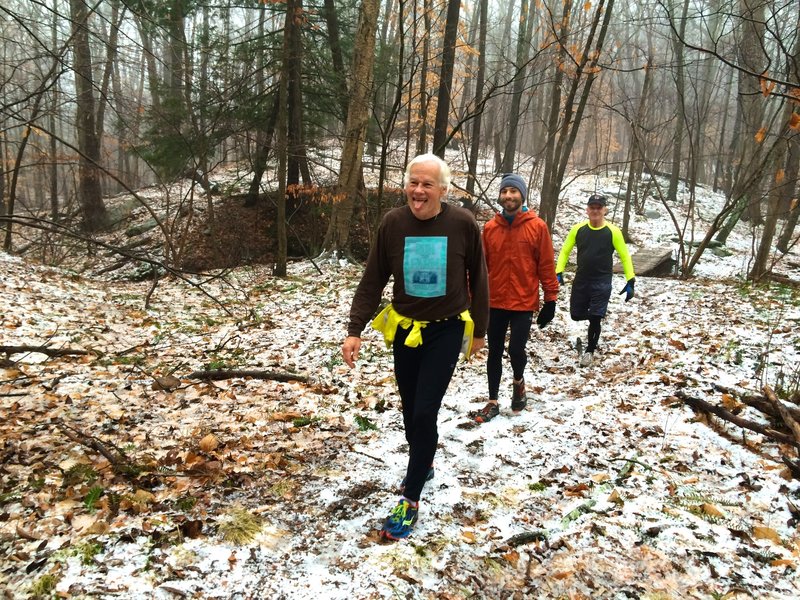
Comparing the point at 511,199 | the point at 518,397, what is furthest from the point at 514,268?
the point at 518,397

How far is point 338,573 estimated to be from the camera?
8.69 ft

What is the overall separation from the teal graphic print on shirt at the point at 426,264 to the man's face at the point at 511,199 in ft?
5.62

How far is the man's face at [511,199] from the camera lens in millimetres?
4332

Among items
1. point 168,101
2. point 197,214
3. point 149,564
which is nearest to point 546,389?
point 149,564

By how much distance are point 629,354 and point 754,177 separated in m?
5.90

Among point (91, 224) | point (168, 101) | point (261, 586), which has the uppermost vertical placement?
point (168, 101)

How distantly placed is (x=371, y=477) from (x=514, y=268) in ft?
7.13

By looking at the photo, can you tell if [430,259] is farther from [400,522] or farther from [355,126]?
[355,126]

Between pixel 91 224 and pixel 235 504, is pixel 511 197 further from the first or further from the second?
pixel 91 224

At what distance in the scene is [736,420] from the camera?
13.1ft

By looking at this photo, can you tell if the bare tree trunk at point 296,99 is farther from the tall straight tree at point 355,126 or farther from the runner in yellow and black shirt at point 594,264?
the runner in yellow and black shirt at point 594,264

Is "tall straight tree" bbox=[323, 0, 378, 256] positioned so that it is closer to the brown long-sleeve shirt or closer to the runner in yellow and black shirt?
the runner in yellow and black shirt

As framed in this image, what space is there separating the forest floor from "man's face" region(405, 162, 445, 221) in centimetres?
181

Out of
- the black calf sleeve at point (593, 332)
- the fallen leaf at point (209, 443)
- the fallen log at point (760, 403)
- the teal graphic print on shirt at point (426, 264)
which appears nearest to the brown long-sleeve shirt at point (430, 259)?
the teal graphic print on shirt at point (426, 264)
